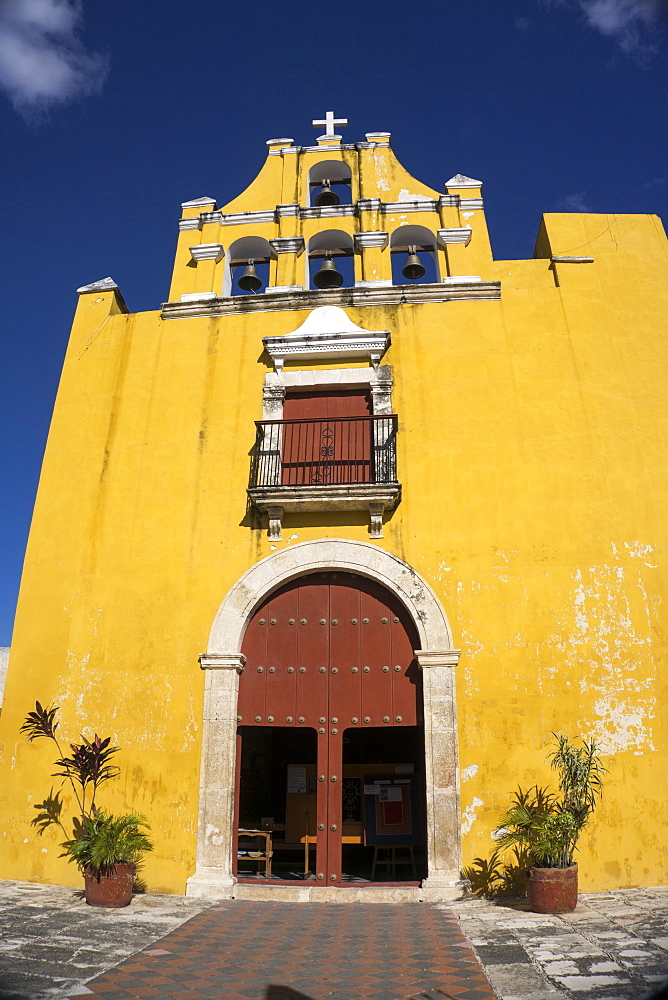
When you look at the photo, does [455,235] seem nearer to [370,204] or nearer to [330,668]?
[370,204]

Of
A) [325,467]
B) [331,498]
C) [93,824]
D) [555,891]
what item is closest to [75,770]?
[93,824]

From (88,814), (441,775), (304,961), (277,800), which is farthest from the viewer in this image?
(277,800)

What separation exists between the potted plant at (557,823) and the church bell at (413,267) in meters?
6.19

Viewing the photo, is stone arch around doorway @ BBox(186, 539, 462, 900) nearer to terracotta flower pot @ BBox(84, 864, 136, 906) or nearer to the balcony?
the balcony

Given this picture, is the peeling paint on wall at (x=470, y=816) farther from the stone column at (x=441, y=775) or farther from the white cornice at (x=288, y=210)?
the white cornice at (x=288, y=210)

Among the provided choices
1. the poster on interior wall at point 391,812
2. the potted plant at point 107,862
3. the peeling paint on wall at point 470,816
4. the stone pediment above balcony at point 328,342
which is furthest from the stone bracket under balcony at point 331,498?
the potted plant at point 107,862

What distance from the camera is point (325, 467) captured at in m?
8.43

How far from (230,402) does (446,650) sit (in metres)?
4.07

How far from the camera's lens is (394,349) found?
8.95 meters

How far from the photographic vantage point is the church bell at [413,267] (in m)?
9.62

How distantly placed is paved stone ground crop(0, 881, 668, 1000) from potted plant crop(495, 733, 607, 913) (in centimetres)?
22

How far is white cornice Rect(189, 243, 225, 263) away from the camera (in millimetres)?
9922

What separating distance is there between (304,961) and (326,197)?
976 cm

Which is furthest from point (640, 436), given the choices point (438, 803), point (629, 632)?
point (438, 803)
